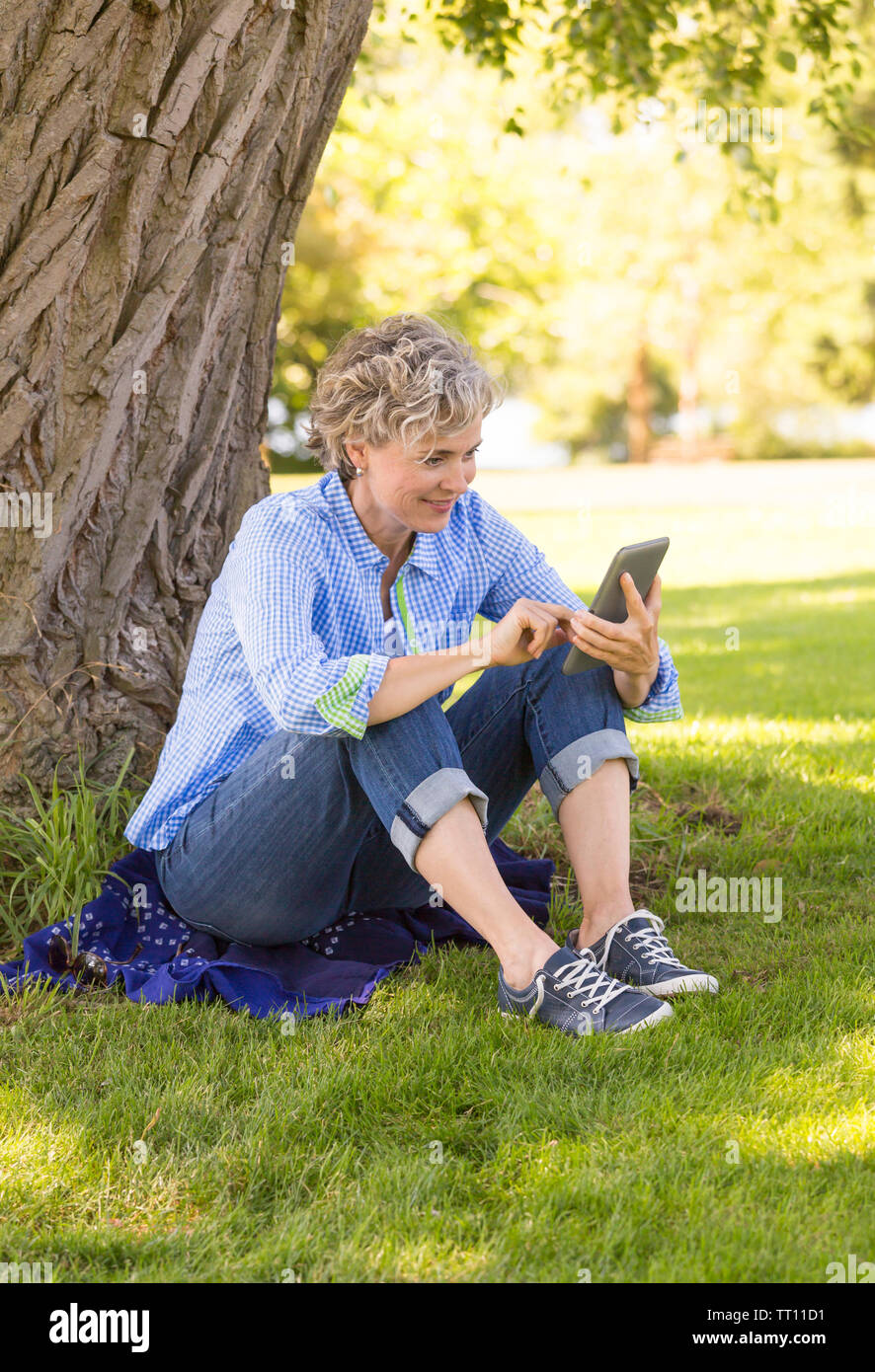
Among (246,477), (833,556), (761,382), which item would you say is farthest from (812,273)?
(246,477)

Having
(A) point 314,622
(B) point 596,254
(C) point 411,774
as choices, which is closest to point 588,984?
(C) point 411,774

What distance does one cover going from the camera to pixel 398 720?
2.62 m

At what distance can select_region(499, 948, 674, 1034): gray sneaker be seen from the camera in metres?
2.54

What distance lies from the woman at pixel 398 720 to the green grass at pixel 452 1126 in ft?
0.67

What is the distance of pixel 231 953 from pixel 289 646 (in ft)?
2.67

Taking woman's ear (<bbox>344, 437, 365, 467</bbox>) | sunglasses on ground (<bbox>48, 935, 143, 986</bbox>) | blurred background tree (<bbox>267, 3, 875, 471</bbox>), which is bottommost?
sunglasses on ground (<bbox>48, 935, 143, 986</bbox>)

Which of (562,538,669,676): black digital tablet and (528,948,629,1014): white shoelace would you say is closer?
(528,948,629,1014): white shoelace

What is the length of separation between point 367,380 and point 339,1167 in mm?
1662

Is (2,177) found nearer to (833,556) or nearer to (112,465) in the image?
(112,465)

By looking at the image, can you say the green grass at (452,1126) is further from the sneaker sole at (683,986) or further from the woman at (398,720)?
the woman at (398,720)

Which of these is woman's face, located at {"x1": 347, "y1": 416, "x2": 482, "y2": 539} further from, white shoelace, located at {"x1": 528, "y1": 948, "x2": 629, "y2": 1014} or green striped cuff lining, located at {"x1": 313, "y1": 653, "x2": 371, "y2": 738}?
white shoelace, located at {"x1": 528, "y1": 948, "x2": 629, "y2": 1014}

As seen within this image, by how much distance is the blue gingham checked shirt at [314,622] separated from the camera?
102 inches

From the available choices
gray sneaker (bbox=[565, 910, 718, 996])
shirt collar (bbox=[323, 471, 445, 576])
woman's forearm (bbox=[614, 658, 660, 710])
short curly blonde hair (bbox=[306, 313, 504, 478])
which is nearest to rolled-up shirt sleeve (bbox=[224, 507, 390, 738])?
shirt collar (bbox=[323, 471, 445, 576])

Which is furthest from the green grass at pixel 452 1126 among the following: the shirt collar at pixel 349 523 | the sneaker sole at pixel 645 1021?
the shirt collar at pixel 349 523
